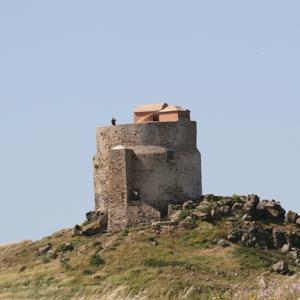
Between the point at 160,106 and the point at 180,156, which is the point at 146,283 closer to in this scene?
the point at 180,156

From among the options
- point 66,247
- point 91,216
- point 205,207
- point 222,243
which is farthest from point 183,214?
point 91,216

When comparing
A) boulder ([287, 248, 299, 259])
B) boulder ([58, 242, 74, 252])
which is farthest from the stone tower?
boulder ([287, 248, 299, 259])

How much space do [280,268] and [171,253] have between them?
460 centimetres

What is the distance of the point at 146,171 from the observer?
4122cm

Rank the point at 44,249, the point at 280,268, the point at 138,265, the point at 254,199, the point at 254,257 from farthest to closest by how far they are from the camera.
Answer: the point at 254,199 → the point at 44,249 → the point at 254,257 → the point at 138,265 → the point at 280,268

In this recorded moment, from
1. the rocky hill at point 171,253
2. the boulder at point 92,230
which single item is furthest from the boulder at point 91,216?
the boulder at point 92,230

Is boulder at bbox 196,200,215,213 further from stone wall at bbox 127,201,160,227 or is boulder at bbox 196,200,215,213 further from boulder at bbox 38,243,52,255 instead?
boulder at bbox 38,243,52,255

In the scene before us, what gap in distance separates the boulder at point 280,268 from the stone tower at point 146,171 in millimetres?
7317

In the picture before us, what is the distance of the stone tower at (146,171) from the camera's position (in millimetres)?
40906

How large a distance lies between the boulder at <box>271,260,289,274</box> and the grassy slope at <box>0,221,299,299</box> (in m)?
0.40

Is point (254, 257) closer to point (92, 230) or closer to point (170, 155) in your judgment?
point (170, 155)

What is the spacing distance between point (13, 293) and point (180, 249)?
284 inches

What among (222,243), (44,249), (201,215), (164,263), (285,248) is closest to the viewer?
(164,263)

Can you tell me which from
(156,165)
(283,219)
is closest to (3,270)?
(156,165)
